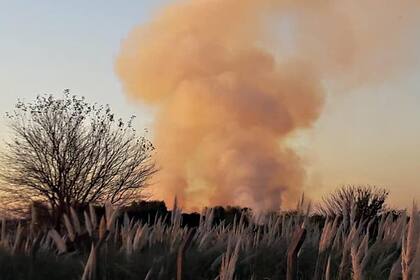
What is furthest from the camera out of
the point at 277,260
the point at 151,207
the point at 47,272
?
the point at 151,207

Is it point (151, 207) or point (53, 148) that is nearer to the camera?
point (151, 207)

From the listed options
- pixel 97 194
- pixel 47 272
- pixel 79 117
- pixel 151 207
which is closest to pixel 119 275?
pixel 47 272

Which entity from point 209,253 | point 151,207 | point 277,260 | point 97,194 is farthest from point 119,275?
point 97,194

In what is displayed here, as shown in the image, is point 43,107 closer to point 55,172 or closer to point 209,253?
point 55,172

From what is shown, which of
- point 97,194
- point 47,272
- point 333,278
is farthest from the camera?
point 97,194

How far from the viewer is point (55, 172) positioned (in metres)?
30.4

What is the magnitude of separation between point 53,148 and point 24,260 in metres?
28.4

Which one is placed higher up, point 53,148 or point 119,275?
point 53,148

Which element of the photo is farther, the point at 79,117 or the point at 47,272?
the point at 79,117

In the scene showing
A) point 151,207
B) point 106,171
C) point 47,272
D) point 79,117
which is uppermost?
point 79,117

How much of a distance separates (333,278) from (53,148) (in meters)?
28.3

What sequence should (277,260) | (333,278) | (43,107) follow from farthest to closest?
(43,107) < (277,260) < (333,278)

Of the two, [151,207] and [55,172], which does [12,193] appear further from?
[151,207]

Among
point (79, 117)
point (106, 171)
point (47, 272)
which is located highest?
point (79, 117)
